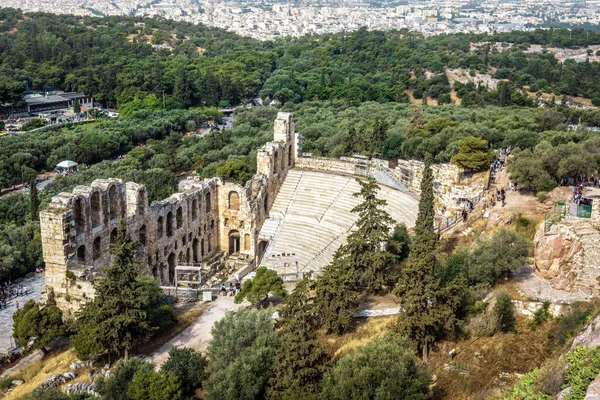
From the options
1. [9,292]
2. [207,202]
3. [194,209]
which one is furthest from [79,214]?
[9,292]

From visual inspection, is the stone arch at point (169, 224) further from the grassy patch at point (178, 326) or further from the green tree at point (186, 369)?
the green tree at point (186, 369)

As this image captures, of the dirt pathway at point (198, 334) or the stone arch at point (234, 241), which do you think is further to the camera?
the stone arch at point (234, 241)

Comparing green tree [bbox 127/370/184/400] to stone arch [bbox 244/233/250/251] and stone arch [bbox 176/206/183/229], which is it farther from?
stone arch [bbox 244/233/250/251]

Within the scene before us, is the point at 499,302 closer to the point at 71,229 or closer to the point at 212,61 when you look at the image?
the point at 71,229

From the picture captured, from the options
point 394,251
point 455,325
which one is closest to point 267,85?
point 394,251

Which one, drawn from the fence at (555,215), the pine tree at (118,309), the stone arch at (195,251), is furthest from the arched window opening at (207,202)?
the fence at (555,215)

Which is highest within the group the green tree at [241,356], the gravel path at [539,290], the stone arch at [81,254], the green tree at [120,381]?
the gravel path at [539,290]

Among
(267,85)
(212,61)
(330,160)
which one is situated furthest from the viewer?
(212,61)
